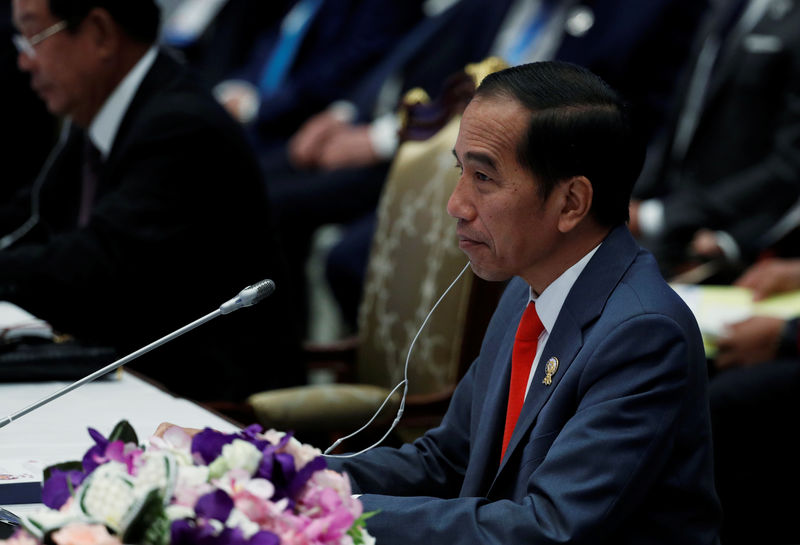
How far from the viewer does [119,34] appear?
2605 mm

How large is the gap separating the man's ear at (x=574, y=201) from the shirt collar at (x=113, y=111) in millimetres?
1461

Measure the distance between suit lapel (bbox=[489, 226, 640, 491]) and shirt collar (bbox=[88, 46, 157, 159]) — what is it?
1.47m

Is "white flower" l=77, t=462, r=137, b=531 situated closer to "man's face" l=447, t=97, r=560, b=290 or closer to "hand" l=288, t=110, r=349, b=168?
"man's face" l=447, t=97, r=560, b=290

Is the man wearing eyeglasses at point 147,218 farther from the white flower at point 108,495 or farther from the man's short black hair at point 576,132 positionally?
the white flower at point 108,495

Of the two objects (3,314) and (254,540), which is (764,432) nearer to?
(3,314)

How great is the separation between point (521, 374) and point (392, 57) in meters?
3.31

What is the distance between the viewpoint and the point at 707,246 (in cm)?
336

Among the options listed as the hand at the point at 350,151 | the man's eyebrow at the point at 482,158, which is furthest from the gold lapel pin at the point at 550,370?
the hand at the point at 350,151

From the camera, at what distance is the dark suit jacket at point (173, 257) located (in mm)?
2363

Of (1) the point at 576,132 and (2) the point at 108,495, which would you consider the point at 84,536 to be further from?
(1) the point at 576,132

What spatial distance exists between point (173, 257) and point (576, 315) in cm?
126

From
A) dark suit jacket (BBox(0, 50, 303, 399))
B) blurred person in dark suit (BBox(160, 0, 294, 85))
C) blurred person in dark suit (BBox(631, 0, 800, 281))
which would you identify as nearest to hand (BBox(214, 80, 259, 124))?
blurred person in dark suit (BBox(160, 0, 294, 85))

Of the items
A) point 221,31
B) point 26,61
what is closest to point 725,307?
point 26,61

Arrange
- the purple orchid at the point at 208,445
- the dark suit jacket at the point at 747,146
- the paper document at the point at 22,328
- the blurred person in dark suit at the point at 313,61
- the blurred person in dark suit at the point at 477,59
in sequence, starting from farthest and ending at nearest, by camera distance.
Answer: the blurred person in dark suit at the point at 313,61 < the blurred person in dark suit at the point at 477,59 < the dark suit jacket at the point at 747,146 < the paper document at the point at 22,328 < the purple orchid at the point at 208,445
